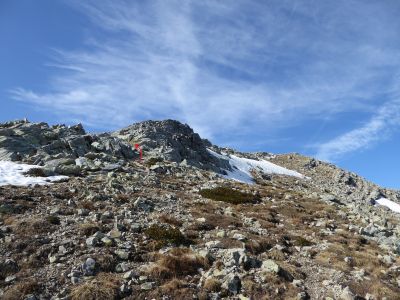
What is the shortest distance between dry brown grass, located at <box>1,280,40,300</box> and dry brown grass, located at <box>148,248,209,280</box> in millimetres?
4476

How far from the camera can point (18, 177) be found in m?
30.1

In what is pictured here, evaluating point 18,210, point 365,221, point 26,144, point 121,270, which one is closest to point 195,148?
point 26,144

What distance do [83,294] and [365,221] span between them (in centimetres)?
2461

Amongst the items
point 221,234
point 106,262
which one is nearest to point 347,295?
point 221,234

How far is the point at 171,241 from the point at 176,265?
117 inches

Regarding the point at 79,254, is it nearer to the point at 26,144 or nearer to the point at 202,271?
the point at 202,271

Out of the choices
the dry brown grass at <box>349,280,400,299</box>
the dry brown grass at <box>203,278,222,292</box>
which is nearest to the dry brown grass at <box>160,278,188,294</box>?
the dry brown grass at <box>203,278,222,292</box>

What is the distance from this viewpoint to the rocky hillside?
1570 cm

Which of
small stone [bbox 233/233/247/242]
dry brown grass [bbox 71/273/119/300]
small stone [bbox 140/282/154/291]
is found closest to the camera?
dry brown grass [bbox 71/273/119/300]

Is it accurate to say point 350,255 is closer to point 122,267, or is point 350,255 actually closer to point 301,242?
point 301,242

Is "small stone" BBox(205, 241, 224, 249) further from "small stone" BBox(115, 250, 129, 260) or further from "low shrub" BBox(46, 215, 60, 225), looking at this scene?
"low shrub" BBox(46, 215, 60, 225)

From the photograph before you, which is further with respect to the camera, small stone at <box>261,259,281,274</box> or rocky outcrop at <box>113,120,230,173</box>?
rocky outcrop at <box>113,120,230,173</box>

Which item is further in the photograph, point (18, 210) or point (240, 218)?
point (240, 218)

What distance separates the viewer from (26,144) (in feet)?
136
